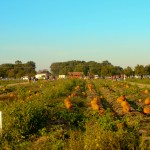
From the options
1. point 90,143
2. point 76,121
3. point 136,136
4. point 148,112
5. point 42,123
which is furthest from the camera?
point 148,112

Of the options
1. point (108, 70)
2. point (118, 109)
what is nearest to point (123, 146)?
point (118, 109)

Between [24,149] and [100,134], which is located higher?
[100,134]

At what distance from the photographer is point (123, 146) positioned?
349 inches

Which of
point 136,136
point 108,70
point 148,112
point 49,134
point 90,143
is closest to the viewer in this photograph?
point 90,143

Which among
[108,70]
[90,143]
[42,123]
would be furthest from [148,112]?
[108,70]

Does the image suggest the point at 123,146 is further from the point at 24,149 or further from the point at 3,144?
the point at 3,144

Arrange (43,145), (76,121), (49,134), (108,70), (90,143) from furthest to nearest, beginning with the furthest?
(108,70), (76,121), (49,134), (43,145), (90,143)

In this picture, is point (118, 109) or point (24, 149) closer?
point (24, 149)

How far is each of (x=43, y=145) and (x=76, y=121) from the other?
3.78 metres

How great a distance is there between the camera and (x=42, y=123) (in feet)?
44.5

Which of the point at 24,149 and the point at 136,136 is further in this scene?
the point at 24,149

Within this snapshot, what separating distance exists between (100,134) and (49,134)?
3500mm

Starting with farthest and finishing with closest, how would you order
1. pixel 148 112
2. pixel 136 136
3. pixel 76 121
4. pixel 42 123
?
1. pixel 148 112
2. pixel 76 121
3. pixel 42 123
4. pixel 136 136

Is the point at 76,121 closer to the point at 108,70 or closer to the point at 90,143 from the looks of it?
the point at 90,143
